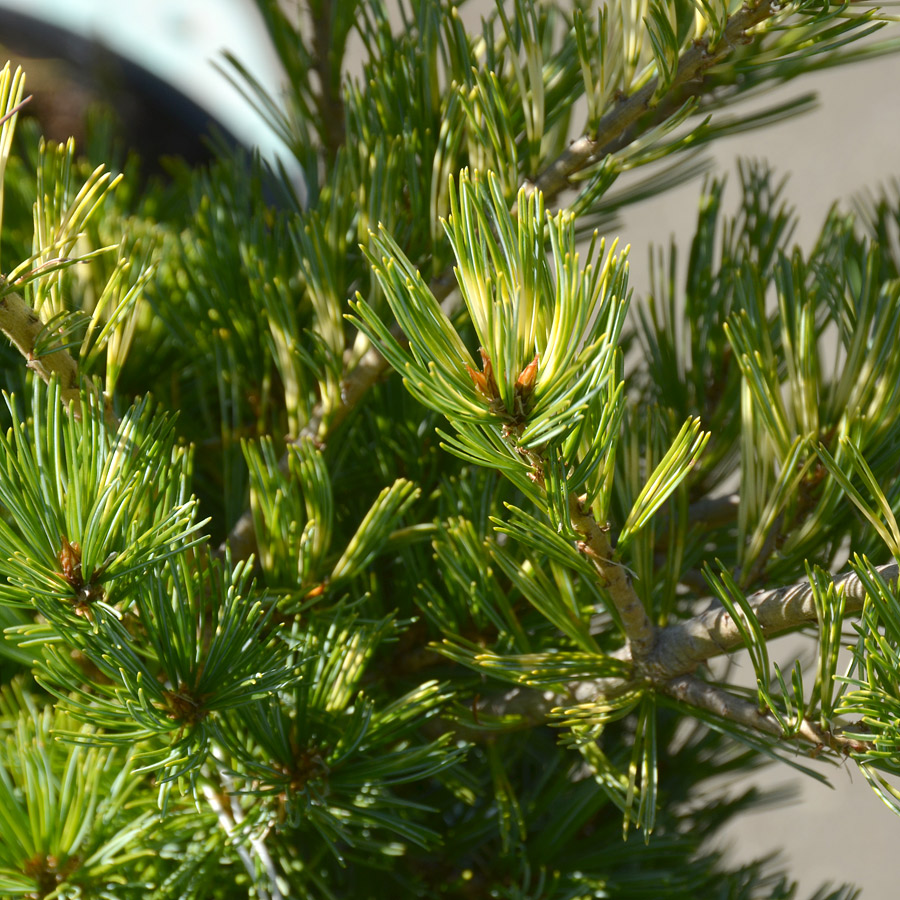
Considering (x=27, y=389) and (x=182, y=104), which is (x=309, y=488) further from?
(x=182, y=104)

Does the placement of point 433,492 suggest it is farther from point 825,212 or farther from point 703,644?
point 825,212

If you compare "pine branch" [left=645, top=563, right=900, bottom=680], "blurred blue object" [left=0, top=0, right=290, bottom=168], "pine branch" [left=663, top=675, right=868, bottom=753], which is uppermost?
"blurred blue object" [left=0, top=0, right=290, bottom=168]

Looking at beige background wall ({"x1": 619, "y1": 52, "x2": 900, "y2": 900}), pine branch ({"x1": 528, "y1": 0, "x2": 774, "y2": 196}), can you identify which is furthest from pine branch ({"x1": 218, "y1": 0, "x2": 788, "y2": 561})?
beige background wall ({"x1": 619, "y1": 52, "x2": 900, "y2": 900})

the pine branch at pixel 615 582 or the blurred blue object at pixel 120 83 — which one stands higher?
the blurred blue object at pixel 120 83

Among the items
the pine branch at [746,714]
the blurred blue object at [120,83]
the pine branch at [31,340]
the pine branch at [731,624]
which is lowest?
the pine branch at [746,714]

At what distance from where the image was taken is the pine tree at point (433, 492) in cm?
16

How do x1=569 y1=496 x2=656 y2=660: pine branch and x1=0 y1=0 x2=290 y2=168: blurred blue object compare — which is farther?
x1=0 y1=0 x2=290 y2=168: blurred blue object

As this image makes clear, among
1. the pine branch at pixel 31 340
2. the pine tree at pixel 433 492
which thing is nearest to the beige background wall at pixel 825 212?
the pine tree at pixel 433 492

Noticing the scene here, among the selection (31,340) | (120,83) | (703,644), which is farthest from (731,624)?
(120,83)

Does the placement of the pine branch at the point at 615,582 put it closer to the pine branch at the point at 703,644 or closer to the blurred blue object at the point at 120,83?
the pine branch at the point at 703,644

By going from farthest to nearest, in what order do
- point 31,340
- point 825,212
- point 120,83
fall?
point 825,212, point 120,83, point 31,340

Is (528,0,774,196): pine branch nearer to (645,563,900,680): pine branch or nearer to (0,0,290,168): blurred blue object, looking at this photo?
(645,563,900,680): pine branch

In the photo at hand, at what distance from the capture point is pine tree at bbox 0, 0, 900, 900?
0.54 feet

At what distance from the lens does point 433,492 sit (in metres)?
0.25
